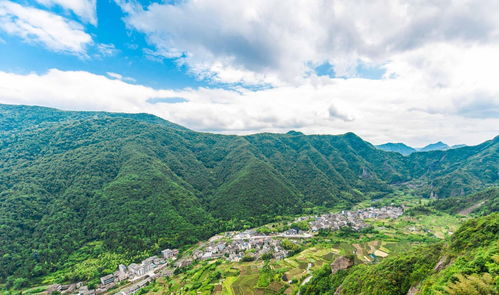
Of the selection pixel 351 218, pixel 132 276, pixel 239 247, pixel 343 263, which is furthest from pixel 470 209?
pixel 132 276

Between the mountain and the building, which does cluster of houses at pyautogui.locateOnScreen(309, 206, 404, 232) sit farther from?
the building

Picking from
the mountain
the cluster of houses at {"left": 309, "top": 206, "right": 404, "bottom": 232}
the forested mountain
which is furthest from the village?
the mountain

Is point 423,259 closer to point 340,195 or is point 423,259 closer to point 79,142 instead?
point 340,195

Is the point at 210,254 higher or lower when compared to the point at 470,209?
lower

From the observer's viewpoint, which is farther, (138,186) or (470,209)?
(470,209)

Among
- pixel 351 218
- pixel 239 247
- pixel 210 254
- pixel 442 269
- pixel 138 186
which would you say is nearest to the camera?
pixel 442 269

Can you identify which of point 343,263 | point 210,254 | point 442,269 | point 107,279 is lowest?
point 107,279

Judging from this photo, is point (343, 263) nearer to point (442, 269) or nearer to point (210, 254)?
point (442, 269)
